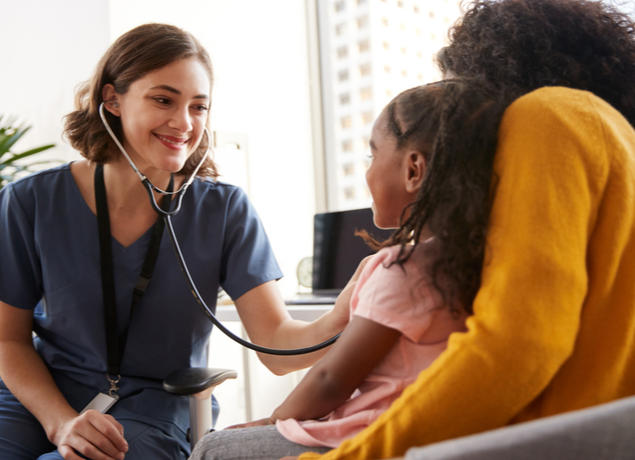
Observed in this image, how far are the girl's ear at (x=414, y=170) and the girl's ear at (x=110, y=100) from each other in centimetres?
81

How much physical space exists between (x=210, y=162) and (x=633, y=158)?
1054mm

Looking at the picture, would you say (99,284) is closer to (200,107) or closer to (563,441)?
(200,107)

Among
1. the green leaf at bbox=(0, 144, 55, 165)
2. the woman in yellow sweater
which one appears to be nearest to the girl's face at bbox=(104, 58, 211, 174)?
the woman in yellow sweater

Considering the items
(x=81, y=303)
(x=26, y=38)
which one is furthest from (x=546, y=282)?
(x=26, y=38)

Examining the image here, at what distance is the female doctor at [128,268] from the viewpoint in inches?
48.3

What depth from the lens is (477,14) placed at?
3.02ft

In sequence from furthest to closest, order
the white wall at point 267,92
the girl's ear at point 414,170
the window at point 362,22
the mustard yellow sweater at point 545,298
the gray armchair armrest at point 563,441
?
the window at point 362,22 → the white wall at point 267,92 → the girl's ear at point 414,170 → the mustard yellow sweater at point 545,298 → the gray armchair armrest at point 563,441

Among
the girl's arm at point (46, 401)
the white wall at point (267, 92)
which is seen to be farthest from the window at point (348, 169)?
the girl's arm at point (46, 401)

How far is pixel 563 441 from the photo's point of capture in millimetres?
442

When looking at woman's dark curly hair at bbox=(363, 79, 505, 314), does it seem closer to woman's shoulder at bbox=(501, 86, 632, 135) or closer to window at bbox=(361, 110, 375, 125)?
woman's shoulder at bbox=(501, 86, 632, 135)

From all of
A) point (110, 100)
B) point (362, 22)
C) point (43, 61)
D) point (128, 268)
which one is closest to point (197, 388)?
point (128, 268)

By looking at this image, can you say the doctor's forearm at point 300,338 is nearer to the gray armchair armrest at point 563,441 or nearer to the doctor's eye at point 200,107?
the doctor's eye at point 200,107

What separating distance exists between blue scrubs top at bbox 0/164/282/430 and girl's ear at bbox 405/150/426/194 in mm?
610

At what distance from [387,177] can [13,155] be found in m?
1.91
